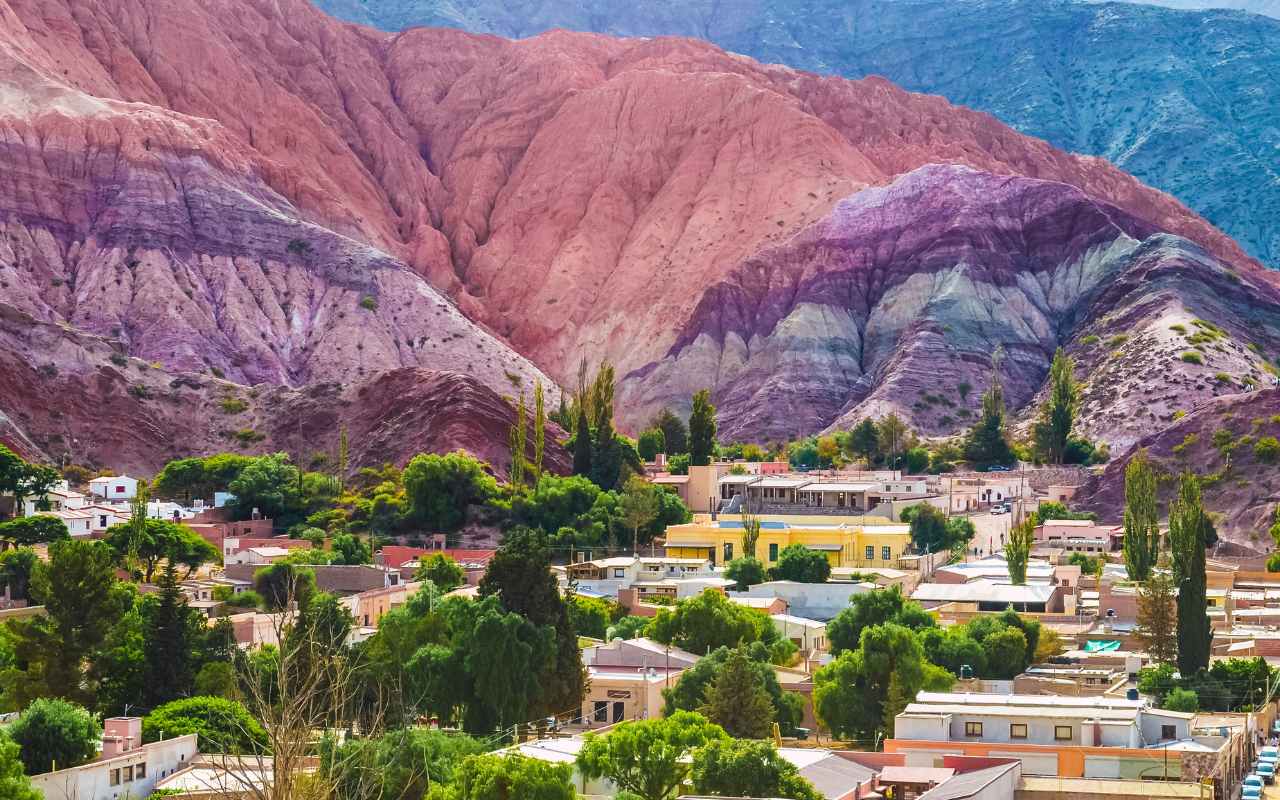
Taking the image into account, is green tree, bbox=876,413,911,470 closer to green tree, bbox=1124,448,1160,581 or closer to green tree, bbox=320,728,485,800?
green tree, bbox=1124,448,1160,581

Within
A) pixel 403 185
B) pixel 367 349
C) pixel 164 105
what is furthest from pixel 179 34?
pixel 367 349

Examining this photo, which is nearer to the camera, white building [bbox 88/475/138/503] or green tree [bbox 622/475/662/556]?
green tree [bbox 622/475/662/556]

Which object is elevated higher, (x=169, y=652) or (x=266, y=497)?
(x=266, y=497)

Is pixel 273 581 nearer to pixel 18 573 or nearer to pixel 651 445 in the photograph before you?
pixel 18 573

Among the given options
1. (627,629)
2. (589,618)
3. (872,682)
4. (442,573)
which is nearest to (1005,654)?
(872,682)

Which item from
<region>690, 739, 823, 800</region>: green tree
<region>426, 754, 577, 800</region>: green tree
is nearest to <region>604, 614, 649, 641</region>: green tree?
<region>690, 739, 823, 800</region>: green tree

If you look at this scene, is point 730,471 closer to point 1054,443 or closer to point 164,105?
point 1054,443
